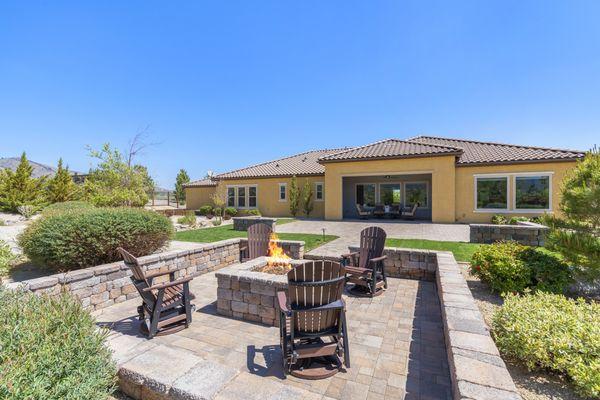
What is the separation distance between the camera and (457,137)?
63.0 ft

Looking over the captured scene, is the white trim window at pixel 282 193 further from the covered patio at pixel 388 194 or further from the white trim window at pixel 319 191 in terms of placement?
the covered patio at pixel 388 194

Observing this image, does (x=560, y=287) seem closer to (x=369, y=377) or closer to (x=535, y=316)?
(x=535, y=316)

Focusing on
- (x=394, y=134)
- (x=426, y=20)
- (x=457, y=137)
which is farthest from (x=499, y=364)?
(x=457, y=137)

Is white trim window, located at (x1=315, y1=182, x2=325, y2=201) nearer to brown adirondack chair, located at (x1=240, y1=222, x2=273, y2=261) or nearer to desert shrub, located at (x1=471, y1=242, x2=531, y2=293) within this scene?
brown adirondack chair, located at (x1=240, y1=222, x2=273, y2=261)

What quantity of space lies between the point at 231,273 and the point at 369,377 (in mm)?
2444

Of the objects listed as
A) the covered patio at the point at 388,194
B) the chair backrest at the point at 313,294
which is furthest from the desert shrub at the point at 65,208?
the covered patio at the point at 388,194

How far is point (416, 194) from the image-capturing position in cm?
1830

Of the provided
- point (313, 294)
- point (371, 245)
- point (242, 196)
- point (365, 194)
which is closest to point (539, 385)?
Answer: point (313, 294)

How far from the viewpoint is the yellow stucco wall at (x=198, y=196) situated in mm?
25297

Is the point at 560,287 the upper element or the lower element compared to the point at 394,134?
lower

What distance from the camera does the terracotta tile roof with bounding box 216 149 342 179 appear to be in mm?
20328

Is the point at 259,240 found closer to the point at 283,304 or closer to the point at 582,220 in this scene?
the point at 283,304

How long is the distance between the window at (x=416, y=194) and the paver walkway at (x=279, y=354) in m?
Answer: 14.7

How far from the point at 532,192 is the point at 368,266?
13.5 meters
